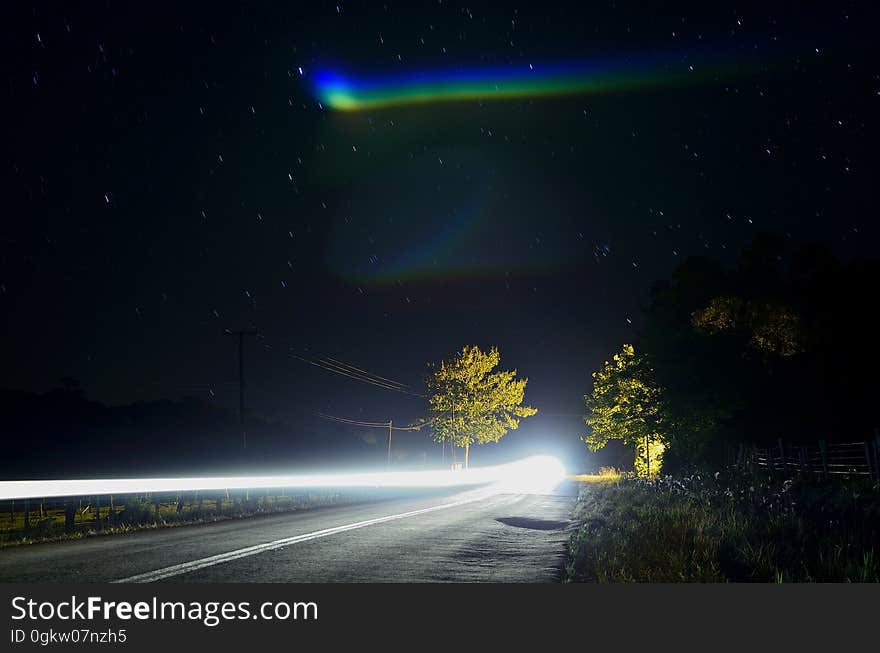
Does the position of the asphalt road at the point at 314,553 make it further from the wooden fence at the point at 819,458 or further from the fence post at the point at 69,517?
the wooden fence at the point at 819,458

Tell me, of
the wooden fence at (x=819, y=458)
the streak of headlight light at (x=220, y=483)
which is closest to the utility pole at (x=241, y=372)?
the streak of headlight light at (x=220, y=483)

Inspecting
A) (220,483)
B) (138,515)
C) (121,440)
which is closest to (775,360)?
(220,483)

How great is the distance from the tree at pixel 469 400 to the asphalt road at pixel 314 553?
169 feet

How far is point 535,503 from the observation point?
92.0 ft

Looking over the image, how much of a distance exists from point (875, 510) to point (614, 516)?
6.18 meters

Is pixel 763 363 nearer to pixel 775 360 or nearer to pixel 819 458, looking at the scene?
pixel 775 360

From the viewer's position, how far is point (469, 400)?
2835 inches

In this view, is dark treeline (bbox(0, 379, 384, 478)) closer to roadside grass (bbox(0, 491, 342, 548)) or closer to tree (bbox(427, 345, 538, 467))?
Result: tree (bbox(427, 345, 538, 467))

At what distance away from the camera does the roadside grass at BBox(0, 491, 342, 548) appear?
52.1 feet

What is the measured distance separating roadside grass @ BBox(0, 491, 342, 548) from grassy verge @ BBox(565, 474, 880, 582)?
9.43 meters

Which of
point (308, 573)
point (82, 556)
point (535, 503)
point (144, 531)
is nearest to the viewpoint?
point (308, 573)

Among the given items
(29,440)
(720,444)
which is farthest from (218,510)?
(29,440)

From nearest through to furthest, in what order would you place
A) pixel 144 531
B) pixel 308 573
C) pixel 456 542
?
pixel 308 573, pixel 456 542, pixel 144 531

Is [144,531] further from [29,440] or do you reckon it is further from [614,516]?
[29,440]
